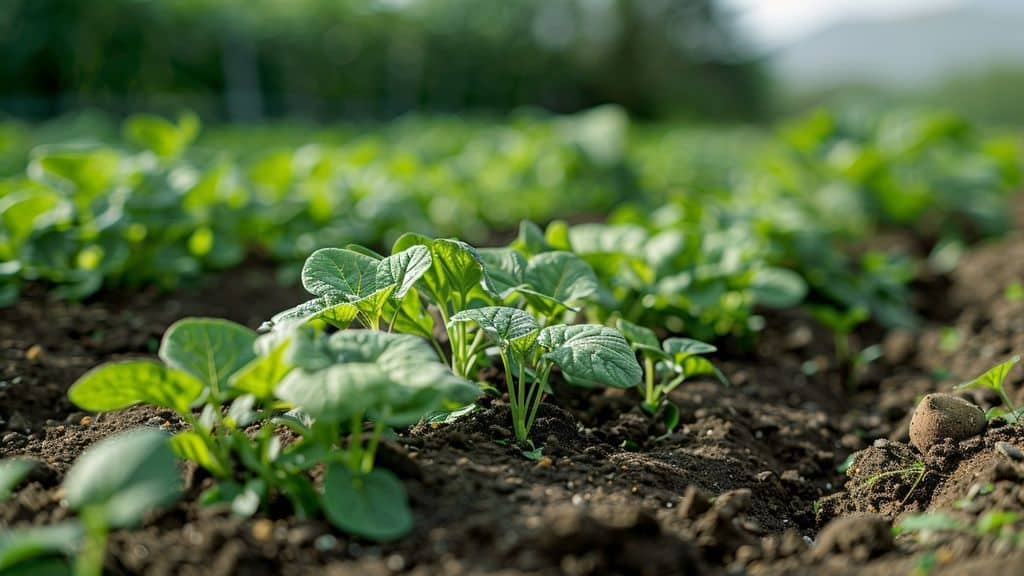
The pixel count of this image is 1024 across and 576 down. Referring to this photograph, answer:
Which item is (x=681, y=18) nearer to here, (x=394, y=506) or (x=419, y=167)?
(x=419, y=167)

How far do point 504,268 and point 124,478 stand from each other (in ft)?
3.54

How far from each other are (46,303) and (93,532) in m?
2.15

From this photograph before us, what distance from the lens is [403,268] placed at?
5.91 ft

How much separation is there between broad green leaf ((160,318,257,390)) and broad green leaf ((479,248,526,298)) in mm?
644

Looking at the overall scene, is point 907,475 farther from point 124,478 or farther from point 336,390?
point 124,478

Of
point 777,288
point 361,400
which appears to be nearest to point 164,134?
point 777,288

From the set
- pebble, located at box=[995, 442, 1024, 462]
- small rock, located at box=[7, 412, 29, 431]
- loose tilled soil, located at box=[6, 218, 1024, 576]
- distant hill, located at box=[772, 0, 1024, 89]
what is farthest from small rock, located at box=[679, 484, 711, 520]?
distant hill, located at box=[772, 0, 1024, 89]

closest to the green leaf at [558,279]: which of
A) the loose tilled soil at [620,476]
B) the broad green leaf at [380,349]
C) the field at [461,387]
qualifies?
the field at [461,387]

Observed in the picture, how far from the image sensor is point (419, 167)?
5.19m

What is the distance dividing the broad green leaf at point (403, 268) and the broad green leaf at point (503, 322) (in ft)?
0.40

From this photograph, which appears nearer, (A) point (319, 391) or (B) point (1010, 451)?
(A) point (319, 391)

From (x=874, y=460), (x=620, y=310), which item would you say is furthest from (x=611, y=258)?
(x=874, y=460)

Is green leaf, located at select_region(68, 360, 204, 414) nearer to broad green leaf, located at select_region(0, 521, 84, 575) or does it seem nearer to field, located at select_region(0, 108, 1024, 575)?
field, located at select_region(0, 108, 1024, 575)

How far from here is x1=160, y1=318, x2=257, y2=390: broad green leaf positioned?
5.03 feet
